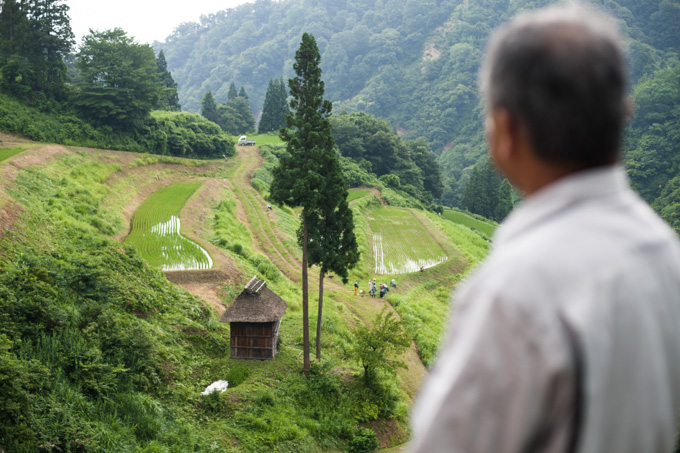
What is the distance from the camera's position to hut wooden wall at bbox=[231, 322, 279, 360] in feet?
71.3

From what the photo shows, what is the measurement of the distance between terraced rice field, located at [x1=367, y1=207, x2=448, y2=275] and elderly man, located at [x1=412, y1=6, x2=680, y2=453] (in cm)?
4149

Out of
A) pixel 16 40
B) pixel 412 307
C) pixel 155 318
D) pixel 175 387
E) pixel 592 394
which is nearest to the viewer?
pixel 592 394

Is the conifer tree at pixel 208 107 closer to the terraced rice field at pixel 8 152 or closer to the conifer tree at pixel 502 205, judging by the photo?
the conifer tree at pixel 502 205

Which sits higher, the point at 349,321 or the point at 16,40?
the point at 16,40

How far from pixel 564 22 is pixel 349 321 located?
29.9m

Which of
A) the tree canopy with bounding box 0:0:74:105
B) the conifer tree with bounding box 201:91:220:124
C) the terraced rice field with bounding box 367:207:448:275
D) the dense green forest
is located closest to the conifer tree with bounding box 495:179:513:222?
the terraced rice field with bounding box 367:207:448:275

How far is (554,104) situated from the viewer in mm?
1302

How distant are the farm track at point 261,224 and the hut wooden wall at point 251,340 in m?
13.5

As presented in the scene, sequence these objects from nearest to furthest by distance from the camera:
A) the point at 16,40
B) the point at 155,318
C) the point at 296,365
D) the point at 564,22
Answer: the point at 564,22
the point at 155,318
the point at 296,365
the point at 16,40

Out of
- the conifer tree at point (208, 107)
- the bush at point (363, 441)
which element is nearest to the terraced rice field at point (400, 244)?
the bush at point (363, 441)

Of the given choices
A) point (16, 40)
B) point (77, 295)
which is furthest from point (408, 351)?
point (16, 40)

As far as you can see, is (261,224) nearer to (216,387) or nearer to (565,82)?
(216,387)

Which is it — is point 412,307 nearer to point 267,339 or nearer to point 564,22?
point 267,339

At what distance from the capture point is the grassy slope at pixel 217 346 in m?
15.0
